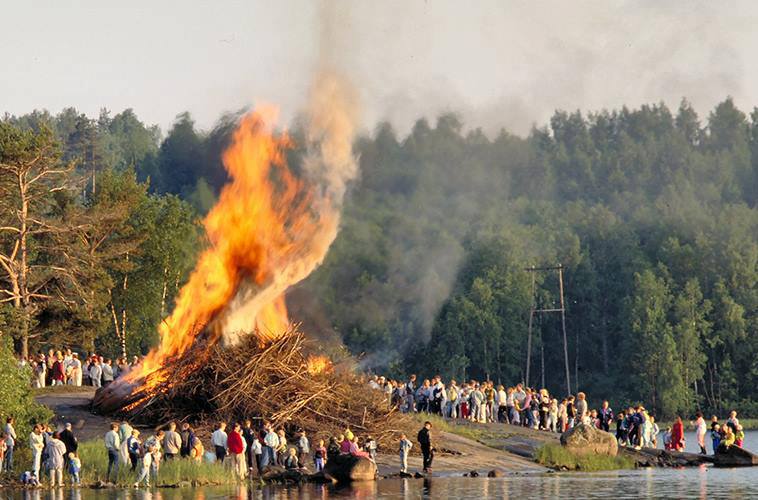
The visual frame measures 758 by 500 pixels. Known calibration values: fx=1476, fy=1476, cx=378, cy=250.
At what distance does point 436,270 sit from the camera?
129m

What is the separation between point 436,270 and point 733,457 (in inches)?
2868

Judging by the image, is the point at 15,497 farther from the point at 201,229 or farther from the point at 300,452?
the point at 201,229

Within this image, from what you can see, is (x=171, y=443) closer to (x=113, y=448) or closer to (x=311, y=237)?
(x=113, y=448)

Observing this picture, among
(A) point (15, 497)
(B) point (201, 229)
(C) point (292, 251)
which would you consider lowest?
(A) point (15, 497)

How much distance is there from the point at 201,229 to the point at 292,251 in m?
49.5

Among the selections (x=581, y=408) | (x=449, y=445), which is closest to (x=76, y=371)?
(x=449, y=445)

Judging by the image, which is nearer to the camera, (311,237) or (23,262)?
(311,237)

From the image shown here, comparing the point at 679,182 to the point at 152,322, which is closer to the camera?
the point at 152,322

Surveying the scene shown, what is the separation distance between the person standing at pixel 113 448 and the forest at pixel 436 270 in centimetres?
2943

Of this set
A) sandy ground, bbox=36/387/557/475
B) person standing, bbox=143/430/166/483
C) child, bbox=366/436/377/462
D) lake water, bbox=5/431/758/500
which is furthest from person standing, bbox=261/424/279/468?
person standing, bbox=143/430/166/483

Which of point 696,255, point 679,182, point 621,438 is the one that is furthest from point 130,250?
point 679,182

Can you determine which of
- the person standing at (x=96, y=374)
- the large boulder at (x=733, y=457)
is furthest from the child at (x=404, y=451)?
the person standing at (x=96, y=374)

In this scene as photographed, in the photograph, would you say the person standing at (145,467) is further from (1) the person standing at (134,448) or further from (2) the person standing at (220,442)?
(2) the person standing at (220,442)

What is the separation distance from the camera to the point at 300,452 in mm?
48125
